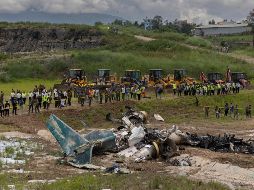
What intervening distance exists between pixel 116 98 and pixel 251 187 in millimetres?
24569

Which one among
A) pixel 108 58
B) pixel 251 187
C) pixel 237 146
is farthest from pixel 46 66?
pixel 251 187

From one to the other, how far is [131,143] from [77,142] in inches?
151

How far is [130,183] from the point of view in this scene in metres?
17.9

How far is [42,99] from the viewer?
122 feet

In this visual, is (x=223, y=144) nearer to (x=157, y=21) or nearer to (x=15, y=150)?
(x=15, y=150)

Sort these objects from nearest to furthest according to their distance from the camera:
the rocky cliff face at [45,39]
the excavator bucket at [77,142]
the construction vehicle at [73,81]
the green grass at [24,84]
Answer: the excavator bucket at [77,142]
the construction vehicle at [73,81]
the green grass at [24,84]
the rocky cliff face at [45,39]

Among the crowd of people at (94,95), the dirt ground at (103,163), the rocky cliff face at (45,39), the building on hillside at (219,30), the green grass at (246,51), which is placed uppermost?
the building on hillside at (219,30)

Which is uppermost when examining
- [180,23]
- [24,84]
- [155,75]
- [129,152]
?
[180,23]

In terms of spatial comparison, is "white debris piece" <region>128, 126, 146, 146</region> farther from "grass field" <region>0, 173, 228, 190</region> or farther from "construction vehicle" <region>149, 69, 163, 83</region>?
"construction vehicle" <region>149, 69, 163, 83</region>

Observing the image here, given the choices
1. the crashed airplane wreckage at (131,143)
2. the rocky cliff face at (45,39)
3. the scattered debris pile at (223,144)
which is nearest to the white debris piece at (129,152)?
the crashed airplane wreckage at (131,143)

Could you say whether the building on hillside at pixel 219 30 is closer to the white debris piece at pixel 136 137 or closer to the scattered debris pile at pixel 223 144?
the scattered debris pile at pixel 223 144

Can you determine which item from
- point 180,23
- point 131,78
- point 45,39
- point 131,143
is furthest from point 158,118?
point 180,23

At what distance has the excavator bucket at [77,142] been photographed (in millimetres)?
22484

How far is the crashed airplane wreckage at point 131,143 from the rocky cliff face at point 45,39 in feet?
218
